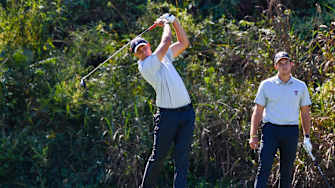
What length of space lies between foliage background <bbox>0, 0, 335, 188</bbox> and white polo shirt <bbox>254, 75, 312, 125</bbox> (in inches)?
37.4

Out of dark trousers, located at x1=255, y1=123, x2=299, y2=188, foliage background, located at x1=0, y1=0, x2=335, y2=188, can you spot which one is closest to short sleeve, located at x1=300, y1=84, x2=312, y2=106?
dark trousers, located at x1=255, y1=123, x2=299, y2=188

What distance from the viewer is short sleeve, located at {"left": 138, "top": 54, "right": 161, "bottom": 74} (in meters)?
4.88

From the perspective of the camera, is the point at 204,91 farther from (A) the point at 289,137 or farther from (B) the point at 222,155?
(A) the point at 289,137

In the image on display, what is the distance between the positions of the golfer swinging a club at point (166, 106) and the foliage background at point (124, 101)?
1.05 m

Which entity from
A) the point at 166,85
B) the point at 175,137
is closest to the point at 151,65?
the point at 166,85

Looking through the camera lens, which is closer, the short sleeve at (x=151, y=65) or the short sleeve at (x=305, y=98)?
the short sleeve at (x=151, y=65)

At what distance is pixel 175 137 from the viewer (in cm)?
519

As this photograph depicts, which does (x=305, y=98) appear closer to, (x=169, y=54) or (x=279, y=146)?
(x=279, y=146)

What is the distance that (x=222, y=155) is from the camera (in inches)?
252

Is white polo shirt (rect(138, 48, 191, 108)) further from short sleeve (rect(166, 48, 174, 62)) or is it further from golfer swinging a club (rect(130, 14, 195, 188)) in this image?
short sleeve (rect(166, 48, 174, 62))

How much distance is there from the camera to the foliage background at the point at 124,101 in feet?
20.3

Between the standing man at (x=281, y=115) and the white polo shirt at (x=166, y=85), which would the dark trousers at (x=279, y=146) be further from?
the white polo shirt at (x=166, y=85)

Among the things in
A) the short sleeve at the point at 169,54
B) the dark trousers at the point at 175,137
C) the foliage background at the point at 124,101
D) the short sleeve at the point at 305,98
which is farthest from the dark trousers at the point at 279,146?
the short sleeve at the point at 169,54

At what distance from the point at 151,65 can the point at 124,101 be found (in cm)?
171
